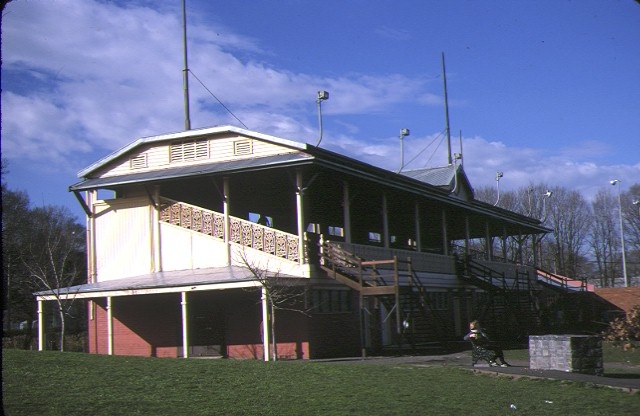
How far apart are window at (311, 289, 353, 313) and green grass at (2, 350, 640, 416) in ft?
27.7

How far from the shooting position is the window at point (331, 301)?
26.4 meters

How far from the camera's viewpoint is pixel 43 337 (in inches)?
1144

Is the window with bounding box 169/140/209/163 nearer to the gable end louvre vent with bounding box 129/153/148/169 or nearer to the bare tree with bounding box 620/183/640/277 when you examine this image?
the gable end louvre vent with bounding box 129/153/148/169

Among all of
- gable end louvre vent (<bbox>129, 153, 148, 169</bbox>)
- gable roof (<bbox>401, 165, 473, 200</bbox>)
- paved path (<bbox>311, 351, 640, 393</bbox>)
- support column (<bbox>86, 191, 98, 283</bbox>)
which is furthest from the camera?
gable roof (<bbox>401, 165, 473, 200</bbox>)

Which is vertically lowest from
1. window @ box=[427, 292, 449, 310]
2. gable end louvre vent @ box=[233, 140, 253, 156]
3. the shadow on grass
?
the shadow on grass

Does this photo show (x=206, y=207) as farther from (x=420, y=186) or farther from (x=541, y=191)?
(x=541, y=191)

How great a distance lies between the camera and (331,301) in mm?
27359

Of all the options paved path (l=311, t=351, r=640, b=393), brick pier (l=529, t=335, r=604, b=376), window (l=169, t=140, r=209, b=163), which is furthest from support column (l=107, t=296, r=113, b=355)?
brick pier (l=529, t=335, r=604, b=376)

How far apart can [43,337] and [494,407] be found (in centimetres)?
2059

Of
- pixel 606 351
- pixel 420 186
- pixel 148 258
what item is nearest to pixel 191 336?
pixel 148 258

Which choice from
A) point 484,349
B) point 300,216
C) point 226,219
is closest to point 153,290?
point 226,219

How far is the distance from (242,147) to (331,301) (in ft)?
19.2

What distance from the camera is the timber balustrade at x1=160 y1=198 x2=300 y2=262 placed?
2630cm

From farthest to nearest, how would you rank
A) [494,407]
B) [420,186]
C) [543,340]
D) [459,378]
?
1. [420,186]
2. [543,340]
3. [459,378]
4. [494,407]
